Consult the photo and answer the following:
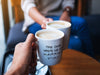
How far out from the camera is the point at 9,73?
1.30ft

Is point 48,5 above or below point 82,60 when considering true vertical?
above

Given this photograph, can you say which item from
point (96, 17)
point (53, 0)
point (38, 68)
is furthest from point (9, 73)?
point (96, 17)

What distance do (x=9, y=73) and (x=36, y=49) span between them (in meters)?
0.19

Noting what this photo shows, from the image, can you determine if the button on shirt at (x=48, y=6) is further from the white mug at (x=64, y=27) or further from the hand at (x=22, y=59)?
the hand at (x=22, y=59)

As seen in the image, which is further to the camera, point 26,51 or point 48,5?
point 48,5

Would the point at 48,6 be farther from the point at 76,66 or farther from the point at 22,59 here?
the point at 22,59

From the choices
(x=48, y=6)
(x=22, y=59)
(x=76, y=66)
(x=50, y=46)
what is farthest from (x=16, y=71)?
(x=48, y=6)

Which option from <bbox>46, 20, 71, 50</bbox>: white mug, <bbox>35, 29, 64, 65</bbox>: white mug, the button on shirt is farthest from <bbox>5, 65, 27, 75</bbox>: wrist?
the button on shirt

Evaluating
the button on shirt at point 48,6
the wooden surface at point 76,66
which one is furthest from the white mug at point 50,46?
the button on shirt at point 48,6

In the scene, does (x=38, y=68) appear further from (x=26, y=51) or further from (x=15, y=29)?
(x=15, y=29)

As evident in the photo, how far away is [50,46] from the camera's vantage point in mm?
527

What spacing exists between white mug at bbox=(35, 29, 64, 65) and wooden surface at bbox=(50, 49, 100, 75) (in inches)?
7.2

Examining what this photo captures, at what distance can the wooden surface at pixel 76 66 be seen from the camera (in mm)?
733

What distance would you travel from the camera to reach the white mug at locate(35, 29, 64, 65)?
A: 0.53 metres
